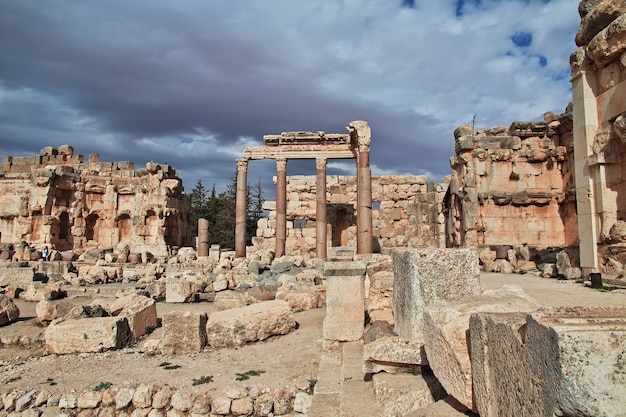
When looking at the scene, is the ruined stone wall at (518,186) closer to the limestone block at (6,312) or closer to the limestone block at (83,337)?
Result: the limestone block at (83,337)

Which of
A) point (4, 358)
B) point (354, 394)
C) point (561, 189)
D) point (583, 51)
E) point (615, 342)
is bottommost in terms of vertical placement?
point (4, 358)

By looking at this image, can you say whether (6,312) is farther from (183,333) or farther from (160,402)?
(160,402)

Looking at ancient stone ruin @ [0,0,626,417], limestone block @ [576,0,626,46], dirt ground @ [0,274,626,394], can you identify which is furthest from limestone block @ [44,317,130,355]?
limestone block @ [576,0,626,46]

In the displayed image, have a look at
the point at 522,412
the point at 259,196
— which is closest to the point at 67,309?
the point at 522,412

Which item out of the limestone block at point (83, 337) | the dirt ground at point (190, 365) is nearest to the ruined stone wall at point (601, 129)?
the dirt ground at point (190, 365)

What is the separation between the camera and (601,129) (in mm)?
10188

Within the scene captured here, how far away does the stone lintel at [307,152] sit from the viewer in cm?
2102

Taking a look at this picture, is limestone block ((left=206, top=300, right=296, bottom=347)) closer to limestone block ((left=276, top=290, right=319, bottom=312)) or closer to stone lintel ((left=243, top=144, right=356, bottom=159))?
limestone block ((left=276, top=290, right=319, bottom=312))

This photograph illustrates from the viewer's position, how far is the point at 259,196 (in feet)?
157

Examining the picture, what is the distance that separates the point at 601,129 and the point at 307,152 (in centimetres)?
1305

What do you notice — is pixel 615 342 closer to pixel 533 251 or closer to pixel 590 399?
pixel 590 399

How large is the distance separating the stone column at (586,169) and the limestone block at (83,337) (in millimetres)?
10520

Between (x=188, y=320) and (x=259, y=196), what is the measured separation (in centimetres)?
4053

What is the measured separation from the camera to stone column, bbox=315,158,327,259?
20078 mm
